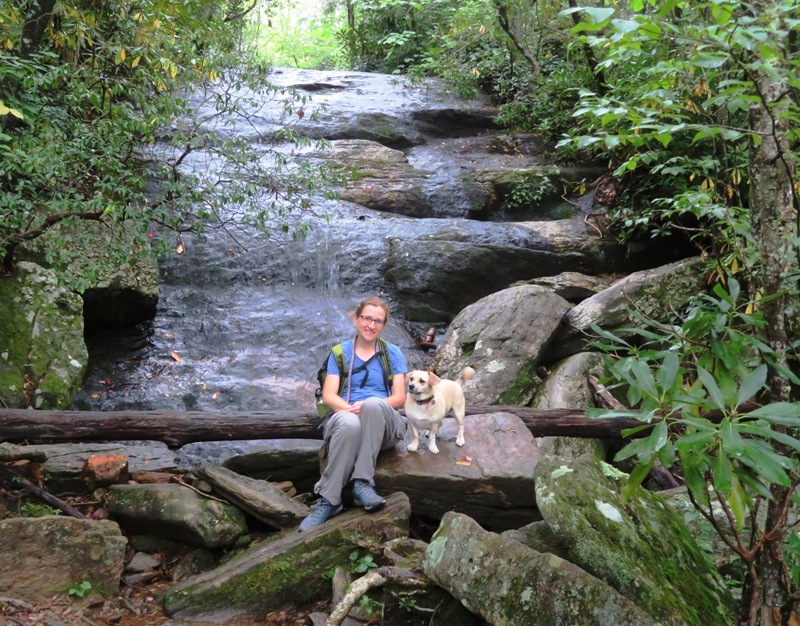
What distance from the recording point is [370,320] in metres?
4.39

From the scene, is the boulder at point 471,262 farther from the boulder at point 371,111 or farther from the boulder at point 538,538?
the boulder at point 538,538

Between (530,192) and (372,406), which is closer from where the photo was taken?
(372,406)

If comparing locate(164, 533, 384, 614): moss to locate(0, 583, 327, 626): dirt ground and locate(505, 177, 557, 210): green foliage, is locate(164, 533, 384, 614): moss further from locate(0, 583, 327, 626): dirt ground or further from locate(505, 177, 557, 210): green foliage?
locate(505, 177, 557, 210): green foliage

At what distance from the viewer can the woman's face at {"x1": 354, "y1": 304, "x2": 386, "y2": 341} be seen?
14.4ft

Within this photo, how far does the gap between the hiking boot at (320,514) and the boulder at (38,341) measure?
307 cm

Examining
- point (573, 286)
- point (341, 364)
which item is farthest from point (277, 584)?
point (573, 286)

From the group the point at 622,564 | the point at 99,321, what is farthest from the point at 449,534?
the point at 99,321

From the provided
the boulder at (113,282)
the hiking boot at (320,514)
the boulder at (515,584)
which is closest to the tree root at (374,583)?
the boulder at (515,584)

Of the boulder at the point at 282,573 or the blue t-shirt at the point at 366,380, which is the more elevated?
the blue t-shirt at the point at 366,380

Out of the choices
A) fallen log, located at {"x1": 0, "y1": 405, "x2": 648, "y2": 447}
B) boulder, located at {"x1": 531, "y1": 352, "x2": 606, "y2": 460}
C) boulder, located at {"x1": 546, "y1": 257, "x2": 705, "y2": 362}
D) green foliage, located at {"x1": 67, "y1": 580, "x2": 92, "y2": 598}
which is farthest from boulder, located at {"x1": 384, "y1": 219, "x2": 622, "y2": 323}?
green foliage, located at {"x1": 67, "y1": 580, "x2": 92, "y2": 598}

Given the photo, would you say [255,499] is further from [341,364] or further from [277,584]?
[341,364]

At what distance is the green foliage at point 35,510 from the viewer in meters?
4.34

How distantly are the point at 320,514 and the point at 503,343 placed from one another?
3.63m

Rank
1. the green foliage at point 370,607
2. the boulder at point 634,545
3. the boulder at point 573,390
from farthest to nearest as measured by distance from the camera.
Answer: the boulder at point 573,390 < the green foliage at point 370,607 < the boulder at point 634,545
